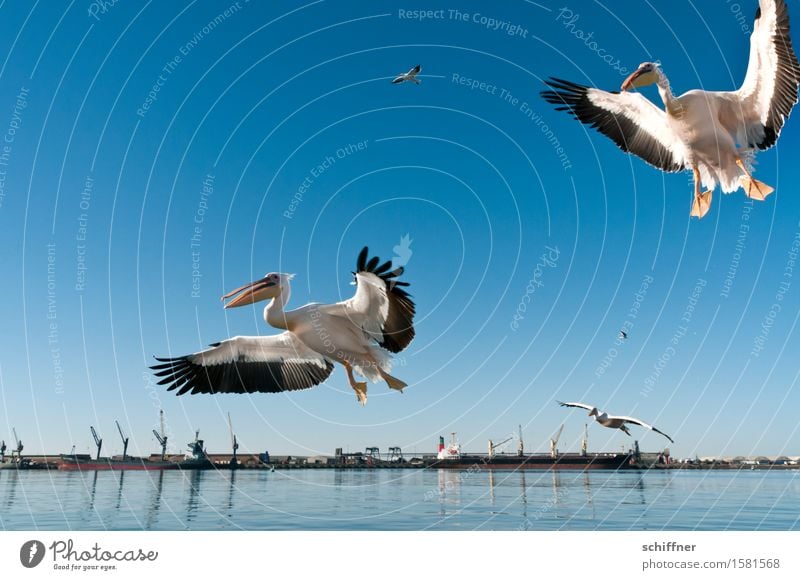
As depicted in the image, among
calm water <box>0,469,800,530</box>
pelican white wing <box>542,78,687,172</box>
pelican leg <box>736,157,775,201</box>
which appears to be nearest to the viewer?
pelican leg <box>736,157,775,201</box>

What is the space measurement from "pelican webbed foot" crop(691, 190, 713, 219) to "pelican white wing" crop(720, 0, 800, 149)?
A: 4.30 feet

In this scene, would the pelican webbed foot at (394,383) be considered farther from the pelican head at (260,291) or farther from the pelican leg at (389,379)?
the pelican head at (260,291)

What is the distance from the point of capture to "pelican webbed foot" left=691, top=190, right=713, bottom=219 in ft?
36.7

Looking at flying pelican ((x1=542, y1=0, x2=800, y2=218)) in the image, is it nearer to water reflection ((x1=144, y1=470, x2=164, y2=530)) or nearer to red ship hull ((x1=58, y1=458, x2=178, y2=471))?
water reflection ((x1=144, y1=470, x2=164, y2=530))

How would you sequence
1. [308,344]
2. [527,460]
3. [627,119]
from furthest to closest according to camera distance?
[527,460]
[627,119]
[308,344]

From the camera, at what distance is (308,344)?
1126 centimetres

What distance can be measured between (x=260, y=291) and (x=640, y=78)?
7.67m
